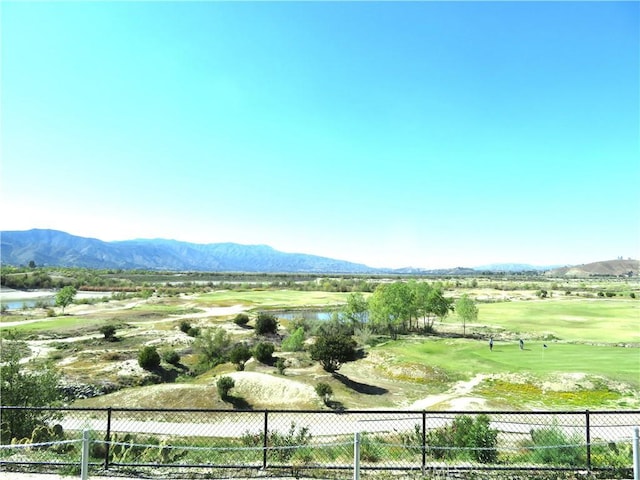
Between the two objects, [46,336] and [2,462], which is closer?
[2,462]

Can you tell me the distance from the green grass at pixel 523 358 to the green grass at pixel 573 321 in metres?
9.02

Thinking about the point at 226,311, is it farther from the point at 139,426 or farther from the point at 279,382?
the point at 139,426

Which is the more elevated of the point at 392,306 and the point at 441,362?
the point at 392,306

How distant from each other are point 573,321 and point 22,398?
218ft

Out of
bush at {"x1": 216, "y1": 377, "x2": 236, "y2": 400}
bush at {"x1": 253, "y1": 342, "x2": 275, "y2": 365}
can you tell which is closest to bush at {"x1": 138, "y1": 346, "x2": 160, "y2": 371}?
bush at {"x1": 253, "y1": 342, "x2": 275, "y2": 365}

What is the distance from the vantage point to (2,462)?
8219 millimetres

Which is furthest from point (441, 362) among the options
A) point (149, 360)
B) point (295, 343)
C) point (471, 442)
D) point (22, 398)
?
point (22, 398)

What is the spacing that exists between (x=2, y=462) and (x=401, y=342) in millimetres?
40243

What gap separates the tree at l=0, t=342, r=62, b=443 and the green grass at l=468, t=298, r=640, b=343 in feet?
159

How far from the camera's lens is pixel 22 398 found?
45.4 ft

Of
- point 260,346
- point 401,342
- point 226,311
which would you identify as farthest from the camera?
point 226,311

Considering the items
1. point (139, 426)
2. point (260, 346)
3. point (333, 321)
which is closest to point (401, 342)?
point (333, 321)

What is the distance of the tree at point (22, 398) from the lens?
12.0 meters

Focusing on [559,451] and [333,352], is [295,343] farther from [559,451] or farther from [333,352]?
[559,451]
